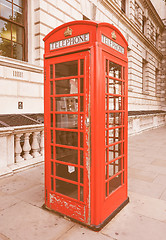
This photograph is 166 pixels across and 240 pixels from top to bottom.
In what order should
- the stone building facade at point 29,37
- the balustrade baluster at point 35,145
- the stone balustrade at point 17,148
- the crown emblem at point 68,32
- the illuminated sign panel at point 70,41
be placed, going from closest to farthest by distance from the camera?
the illuminated sign panel at point 70,41
the crown emblem at point 68,32
the stone balustrade at point 17,148
the balustrade baluster at point 35,145
the stone building facade at point 29,37

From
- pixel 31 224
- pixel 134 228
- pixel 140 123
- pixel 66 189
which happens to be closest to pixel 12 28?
pixel 66 189

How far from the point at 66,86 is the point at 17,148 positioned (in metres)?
2.23

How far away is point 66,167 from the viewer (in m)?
2.88

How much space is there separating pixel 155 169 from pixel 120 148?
2351mm

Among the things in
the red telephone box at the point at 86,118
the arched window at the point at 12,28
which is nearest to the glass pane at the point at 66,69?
the red telephone box at the point at 86,118

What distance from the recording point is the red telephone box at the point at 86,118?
2268mm

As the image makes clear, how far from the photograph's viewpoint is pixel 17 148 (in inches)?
175

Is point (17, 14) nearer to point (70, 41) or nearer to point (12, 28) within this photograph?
point (12, 28)

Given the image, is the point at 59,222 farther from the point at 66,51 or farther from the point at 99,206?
the point at 66,51

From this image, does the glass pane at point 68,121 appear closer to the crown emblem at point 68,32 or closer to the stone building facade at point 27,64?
the crown emblem at point 68,32

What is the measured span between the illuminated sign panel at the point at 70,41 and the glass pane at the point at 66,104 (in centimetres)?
73

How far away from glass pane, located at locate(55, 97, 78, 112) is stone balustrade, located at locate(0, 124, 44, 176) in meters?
1.76

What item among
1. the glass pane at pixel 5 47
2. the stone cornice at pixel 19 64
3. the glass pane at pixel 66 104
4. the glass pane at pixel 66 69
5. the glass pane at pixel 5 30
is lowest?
the glass pane at pixel 66 104

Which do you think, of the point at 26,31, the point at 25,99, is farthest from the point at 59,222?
the point at 26,31
